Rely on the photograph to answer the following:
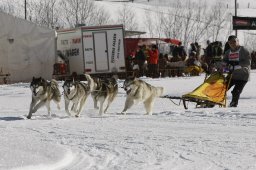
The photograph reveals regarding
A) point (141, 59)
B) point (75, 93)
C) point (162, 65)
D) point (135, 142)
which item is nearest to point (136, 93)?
point (75, 93)

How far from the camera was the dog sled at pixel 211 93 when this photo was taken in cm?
995

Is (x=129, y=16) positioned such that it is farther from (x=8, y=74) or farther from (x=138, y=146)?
(x=138, y=146)

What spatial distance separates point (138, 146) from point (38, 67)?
15296 mm

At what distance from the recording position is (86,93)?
976 centimetres

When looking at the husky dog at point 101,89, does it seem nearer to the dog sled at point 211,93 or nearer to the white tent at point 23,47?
the dog sled at point 211,93

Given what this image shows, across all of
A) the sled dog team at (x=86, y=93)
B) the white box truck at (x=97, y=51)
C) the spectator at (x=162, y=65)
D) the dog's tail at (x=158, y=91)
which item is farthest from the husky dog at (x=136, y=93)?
the spectator at (x=162, y=65)

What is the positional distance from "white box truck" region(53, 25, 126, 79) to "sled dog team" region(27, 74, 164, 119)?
10050mm

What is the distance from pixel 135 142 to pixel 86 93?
12.4ft

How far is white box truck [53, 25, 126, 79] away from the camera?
20.1 metres

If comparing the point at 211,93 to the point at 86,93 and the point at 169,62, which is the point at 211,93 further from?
the point at 169,62

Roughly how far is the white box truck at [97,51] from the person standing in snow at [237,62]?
33.1 feet

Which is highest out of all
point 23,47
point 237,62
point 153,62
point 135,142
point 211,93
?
point 23,47

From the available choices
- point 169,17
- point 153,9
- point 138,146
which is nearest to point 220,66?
point 138,146

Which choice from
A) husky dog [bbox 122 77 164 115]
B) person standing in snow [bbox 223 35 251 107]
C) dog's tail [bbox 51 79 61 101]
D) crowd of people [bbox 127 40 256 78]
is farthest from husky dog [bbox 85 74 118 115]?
crowd of people [bbox 127 40 256 78]
